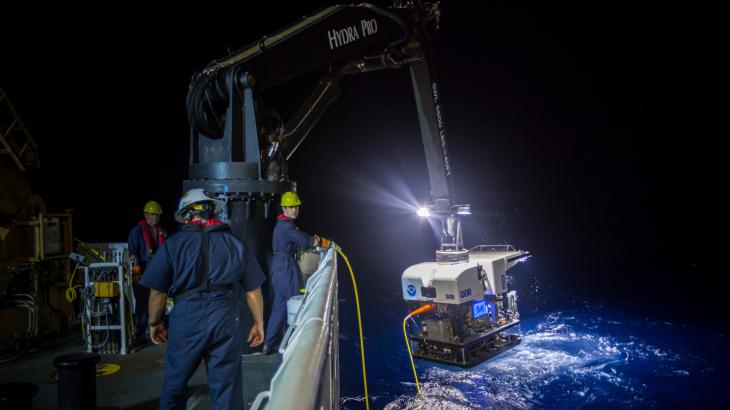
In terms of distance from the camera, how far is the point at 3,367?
5633 millimetres

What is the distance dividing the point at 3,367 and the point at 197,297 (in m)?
4.23

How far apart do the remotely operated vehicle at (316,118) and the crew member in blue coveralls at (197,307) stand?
4.33 ft

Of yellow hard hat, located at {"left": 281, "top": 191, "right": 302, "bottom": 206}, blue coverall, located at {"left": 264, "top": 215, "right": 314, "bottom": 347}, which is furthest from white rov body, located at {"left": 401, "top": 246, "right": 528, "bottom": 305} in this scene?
yellow hard hat, located at {"left": 281, "top": 191, "right": 302, "bottom": 206}

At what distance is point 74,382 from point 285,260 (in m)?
2.59

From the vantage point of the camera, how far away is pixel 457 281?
5590 millimetres

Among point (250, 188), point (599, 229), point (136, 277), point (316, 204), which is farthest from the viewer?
point (599, 229)

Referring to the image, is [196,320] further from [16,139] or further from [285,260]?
[16,139]

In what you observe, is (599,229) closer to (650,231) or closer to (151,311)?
(650,231)

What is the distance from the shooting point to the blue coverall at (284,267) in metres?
5.60

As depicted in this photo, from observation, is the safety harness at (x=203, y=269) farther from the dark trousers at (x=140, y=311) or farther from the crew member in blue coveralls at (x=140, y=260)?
the dark trousers at (x=140, y=311)

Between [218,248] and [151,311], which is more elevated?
[218,248]

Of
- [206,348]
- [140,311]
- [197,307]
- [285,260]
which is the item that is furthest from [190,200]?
[140,311]

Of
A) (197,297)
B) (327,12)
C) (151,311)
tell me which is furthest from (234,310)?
(327,12)

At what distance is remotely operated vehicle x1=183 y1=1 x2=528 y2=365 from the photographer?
16.4 feet
